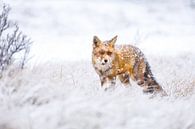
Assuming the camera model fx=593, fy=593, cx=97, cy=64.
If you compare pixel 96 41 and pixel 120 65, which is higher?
pixel 96 41

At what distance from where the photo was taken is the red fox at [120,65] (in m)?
6.83

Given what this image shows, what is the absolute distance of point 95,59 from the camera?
22.6 feet

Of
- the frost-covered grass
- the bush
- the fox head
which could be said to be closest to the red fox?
the fox head

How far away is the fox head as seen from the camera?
679 cm

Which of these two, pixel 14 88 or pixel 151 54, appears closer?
pixel 14 88

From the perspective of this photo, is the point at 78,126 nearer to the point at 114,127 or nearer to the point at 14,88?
the point at 114,127

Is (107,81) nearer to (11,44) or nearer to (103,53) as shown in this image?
(103,53)

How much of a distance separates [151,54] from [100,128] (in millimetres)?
10688

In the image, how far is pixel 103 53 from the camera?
6.83 metres

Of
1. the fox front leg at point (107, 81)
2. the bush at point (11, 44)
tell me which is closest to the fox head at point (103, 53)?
the fox front leg at point (107, 81)

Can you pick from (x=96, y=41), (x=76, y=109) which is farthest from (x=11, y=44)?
(x=76, y=109)

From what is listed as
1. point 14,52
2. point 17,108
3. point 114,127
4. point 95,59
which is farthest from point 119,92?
point 14,52

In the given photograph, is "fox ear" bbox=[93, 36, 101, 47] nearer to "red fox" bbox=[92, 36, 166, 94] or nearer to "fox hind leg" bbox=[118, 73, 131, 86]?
"red fox" bbox=[92, 36, 166, 94]

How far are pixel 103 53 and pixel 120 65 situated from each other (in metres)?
0.31
